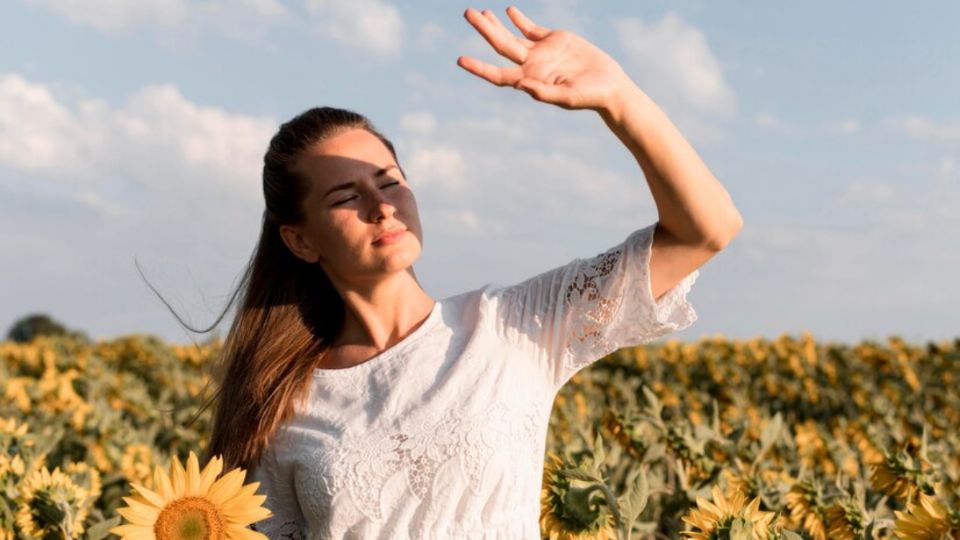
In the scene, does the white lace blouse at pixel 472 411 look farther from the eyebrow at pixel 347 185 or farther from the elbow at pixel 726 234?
the eyebrow at pixel 347 185

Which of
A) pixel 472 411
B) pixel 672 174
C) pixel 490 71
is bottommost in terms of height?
pixel 472 411

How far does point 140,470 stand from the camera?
4.34 m

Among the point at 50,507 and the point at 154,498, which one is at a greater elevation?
the point at 50,507

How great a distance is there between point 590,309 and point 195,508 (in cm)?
85

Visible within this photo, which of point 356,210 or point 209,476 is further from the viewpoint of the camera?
point 356,210

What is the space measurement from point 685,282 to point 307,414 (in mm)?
886

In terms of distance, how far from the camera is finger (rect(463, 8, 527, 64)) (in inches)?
81.5

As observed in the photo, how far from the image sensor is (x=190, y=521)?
84.6 inches

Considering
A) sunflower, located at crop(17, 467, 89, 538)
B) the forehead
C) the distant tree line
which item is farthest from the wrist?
the distant tree line

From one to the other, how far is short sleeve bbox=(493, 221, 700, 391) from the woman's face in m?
0.26

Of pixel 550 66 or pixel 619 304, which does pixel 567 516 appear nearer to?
pixel 619 304

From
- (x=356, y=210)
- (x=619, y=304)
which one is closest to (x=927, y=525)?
(x=619, y=304)

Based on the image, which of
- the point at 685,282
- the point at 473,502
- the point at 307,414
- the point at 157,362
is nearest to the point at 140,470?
the point at 307,414

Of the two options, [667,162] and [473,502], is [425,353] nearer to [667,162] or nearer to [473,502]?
[473,502]
